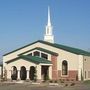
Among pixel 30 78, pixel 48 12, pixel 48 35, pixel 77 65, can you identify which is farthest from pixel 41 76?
pixel 48 12

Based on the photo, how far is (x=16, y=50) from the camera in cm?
7181

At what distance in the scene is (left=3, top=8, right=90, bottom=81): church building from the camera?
211 feet

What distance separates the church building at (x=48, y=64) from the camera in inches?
2532

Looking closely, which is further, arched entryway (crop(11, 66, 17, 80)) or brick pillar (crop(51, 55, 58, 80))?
arched entryway (crop(11, 66, 17, 80))

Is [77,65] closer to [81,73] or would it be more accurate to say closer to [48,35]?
[81,73]

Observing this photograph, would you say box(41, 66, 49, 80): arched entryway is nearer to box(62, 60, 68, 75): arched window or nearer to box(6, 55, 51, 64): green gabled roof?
box(6, 55, 51, 64): green gabled roof

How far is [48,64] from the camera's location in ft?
214

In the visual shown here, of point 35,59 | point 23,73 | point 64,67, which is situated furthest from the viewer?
point 23,73

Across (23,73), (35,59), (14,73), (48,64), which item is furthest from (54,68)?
(14,73)

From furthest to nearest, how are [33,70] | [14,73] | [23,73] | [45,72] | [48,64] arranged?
[14,73] < [23,73] < [45,72] < [33,70] < [48,64]

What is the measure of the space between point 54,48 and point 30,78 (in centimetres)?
632

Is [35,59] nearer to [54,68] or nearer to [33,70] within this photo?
[33,70]

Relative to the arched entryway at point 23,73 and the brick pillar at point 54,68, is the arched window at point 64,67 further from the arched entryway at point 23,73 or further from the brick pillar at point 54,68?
the arched entryway at point 23,73

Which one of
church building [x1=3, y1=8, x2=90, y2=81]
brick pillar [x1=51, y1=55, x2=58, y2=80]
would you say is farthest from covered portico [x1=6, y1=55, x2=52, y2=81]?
brick pillar [x1=51, y1=55, x2=58, y2=80]
